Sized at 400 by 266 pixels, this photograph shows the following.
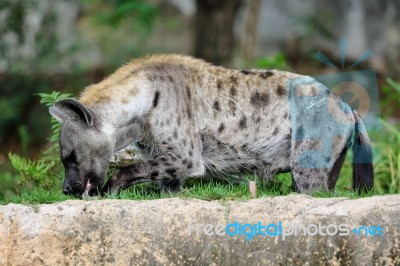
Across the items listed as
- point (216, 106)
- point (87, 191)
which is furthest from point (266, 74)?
point (87, 191)

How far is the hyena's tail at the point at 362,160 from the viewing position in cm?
558

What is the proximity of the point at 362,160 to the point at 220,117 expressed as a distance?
103 cm

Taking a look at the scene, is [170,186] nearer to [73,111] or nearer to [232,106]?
[232,106]

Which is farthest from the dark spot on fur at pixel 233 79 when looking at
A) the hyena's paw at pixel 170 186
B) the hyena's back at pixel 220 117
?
the hyena's paw at pixel 170 186

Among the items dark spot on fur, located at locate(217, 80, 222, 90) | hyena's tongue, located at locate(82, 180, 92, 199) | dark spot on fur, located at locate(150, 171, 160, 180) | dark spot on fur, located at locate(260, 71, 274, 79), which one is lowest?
hyena's tongue, located at locate(82, 180, 92, 199)

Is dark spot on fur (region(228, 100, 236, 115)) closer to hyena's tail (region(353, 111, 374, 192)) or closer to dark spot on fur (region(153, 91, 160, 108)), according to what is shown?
dark spot on fur (region(153, 91, 160, 108))


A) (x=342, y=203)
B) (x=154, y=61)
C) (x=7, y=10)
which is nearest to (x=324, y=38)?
(x=7, y=10)

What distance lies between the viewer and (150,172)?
5.39m

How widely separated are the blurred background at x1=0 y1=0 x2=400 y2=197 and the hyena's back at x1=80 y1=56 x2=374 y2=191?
3.11 meters

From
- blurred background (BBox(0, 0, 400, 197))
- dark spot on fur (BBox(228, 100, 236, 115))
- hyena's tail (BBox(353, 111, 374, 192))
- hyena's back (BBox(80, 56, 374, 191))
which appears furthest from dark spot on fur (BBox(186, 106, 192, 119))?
blurred background (BBox(0, 0, 400, 197))

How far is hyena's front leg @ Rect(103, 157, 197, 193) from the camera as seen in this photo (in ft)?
17.5

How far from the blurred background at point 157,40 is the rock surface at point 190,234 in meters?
4.34

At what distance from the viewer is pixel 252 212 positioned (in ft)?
15.3

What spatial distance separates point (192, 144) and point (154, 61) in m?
0.71
